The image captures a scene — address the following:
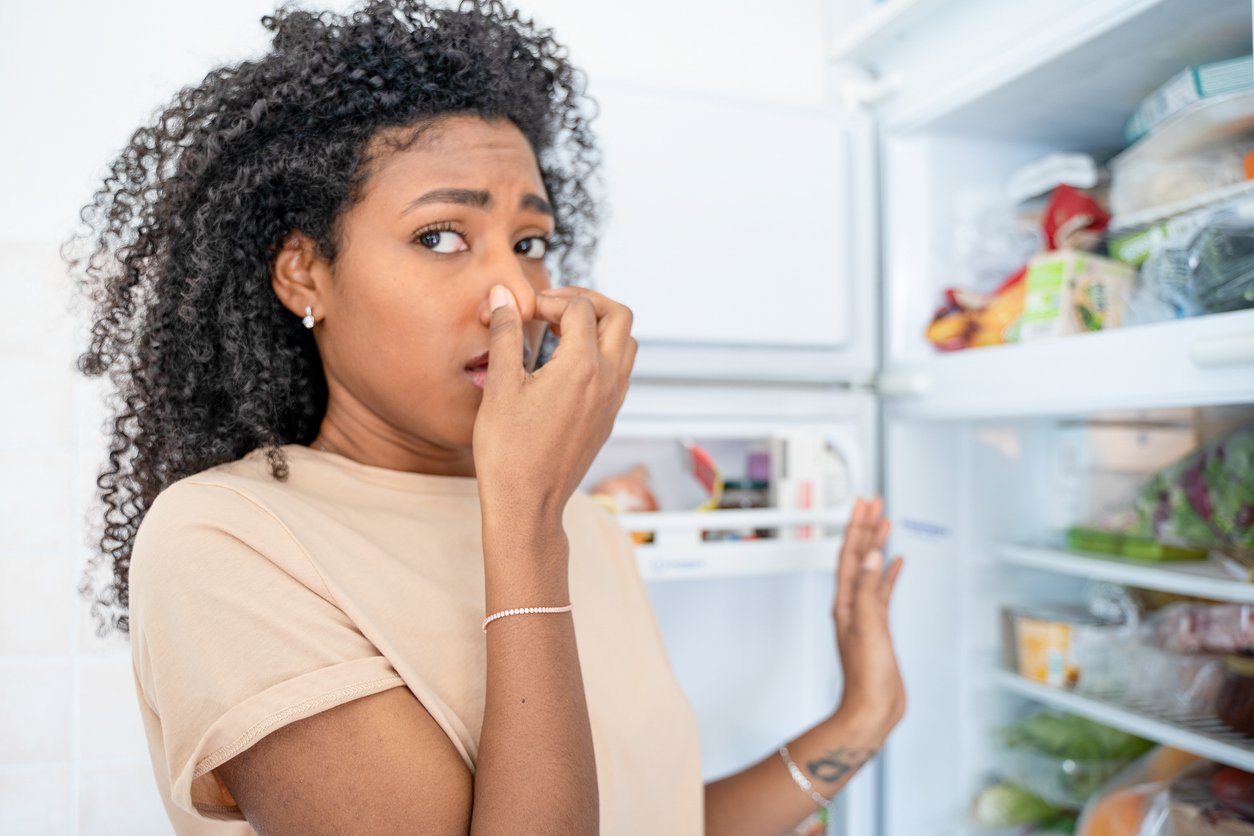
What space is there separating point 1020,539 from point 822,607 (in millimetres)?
329

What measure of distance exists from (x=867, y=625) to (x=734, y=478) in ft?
1.11

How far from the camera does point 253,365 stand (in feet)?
2.83

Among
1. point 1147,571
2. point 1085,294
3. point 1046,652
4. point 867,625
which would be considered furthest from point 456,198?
point 1046,652

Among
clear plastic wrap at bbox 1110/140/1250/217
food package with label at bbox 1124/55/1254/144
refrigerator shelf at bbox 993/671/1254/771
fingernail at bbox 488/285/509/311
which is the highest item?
food package with label at bbox 1124/55/1254/144

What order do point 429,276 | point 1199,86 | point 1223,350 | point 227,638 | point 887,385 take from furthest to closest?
point 887,385
point 1199,86
point 1223,350
point 429,276
point 227,638

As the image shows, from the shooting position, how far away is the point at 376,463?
87 centimetres

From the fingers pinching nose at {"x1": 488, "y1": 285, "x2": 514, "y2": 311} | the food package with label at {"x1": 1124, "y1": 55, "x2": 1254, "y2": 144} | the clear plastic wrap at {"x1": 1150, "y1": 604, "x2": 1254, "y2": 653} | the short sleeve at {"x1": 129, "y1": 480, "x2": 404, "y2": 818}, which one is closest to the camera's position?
the short sleeve at {"x1": 129, "y1": 480, "x2": 404, "y2": 818}

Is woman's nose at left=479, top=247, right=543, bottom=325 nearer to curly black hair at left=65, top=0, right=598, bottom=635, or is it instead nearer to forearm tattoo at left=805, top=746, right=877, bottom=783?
curly black hair at left=65, top=0, right=598, bottom=635

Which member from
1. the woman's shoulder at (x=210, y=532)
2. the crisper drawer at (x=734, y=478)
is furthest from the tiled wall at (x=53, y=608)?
the crisper drawer at (x=734, y=478)

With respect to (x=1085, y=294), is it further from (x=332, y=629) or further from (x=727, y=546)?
(x=332, y=629)

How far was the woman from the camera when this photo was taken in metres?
0.64

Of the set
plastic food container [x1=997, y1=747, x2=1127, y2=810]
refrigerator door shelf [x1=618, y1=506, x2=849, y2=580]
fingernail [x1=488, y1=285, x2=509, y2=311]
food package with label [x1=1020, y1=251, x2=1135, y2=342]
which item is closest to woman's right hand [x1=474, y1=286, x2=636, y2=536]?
fingernail [x1=488, y1=285, x2=509, y2=311]

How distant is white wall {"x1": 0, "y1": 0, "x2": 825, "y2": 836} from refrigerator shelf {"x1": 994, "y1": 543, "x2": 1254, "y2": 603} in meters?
1.16

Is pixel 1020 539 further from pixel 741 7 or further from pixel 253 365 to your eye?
pixel 253 365
